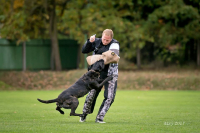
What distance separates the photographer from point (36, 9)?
23.1 metres

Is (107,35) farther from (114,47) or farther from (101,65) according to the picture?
(101,65)

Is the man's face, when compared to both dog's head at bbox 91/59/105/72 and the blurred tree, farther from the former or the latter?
the blurred tree

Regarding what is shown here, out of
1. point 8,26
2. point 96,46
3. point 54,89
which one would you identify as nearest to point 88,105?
point 96,46

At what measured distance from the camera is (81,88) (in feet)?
25.3

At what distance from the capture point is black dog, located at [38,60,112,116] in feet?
24.7

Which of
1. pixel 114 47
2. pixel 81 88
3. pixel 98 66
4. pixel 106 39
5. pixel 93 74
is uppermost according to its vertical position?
pixel 106 39

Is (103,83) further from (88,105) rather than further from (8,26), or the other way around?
(8,26)

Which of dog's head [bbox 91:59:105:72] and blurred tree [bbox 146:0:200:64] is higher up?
blurred tree [bbox 146:0:200:64]

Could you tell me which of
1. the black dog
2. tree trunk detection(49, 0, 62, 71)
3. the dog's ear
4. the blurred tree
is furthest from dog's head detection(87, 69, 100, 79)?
tree trunk detection(49, 0, 62, 71)

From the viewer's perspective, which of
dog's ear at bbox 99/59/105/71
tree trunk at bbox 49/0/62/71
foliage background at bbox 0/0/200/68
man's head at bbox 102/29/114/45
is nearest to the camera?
man's head at bbox 102/29/114/45

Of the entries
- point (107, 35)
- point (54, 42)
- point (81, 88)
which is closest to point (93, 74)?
point (81, 88)

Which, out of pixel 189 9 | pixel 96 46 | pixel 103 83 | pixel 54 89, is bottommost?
pixel 54 89

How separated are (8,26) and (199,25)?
36.8 ft

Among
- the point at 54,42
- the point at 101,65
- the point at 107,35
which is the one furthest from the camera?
the point at 54,42
